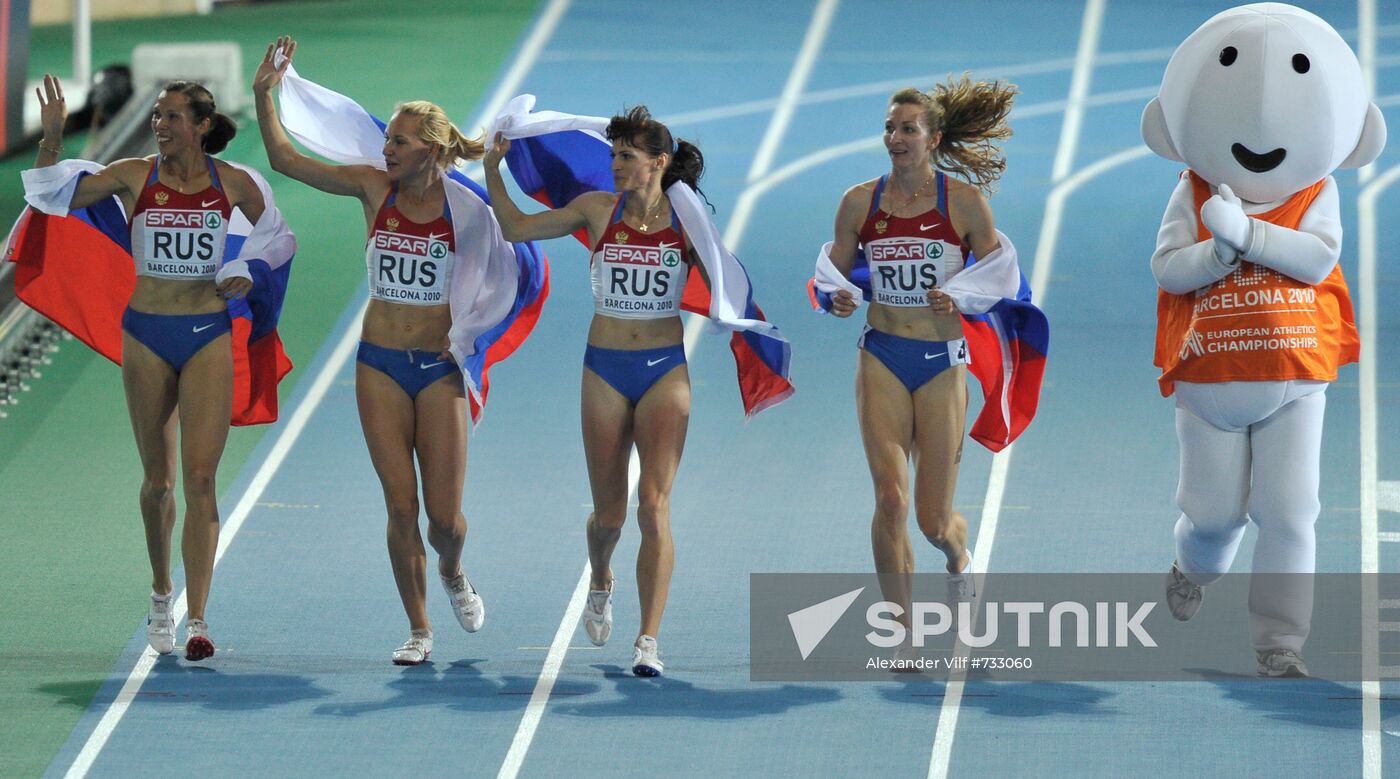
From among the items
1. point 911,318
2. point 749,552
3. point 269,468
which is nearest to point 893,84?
point 269,468

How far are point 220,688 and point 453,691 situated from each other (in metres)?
0.84

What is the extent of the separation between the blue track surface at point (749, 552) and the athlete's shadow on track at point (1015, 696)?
0.04 ft

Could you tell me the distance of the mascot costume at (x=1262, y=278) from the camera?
7.46 m

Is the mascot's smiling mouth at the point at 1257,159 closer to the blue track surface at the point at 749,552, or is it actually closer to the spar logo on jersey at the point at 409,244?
the blue track surface at the point at 749,552

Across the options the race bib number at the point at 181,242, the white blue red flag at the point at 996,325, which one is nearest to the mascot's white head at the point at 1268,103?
the white blue red flag at the point at 996,325

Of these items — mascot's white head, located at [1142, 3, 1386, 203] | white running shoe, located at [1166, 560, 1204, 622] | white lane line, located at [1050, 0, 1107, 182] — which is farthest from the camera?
white lane line, located at [1050, 0, 1107, 182]

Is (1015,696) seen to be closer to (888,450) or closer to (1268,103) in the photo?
(888,450)

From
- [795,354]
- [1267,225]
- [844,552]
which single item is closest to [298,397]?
[795,354]

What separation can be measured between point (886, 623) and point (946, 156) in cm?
178

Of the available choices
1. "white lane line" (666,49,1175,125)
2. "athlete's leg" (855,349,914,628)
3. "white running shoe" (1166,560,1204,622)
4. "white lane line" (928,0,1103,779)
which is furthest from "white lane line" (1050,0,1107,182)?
"athlete's leg" (855,349,914,628)

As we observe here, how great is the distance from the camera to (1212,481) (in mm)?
7680

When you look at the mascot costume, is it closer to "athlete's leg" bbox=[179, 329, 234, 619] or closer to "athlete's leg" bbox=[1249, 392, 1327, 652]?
"athlete's leg" bbox=[1249, 392, 1327, 652]

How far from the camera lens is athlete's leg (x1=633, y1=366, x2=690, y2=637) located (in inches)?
303

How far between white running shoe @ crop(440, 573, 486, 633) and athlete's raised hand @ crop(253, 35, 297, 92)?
1.95 metres
